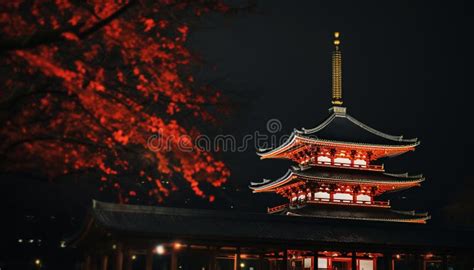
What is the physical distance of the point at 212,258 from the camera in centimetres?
3094

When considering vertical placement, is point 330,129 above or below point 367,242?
above

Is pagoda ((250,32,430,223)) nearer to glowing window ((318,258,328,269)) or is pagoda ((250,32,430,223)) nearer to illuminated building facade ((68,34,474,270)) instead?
illuminated building facade ((68,34,474,270))

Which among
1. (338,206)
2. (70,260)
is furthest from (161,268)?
(338,206)

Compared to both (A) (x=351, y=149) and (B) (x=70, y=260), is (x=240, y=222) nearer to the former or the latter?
(A) (x=351, y=149)

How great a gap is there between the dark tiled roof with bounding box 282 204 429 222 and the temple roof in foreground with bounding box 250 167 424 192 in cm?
180

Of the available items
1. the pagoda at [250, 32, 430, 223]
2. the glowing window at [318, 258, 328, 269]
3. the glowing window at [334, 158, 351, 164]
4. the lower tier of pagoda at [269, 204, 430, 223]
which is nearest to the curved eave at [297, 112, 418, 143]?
the pagoda at [250, 32, 430, 223]

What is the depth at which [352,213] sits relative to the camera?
41.9 meters

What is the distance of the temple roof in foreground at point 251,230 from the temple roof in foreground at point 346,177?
20.5 ft

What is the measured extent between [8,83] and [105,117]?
2640mm

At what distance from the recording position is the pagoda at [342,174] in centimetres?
4191

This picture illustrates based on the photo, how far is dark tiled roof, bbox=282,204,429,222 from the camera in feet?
134

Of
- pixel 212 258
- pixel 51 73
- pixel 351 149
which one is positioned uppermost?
pixel 351 149

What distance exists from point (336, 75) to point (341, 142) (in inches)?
283

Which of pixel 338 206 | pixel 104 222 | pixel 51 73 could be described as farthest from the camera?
pixel 338 206
